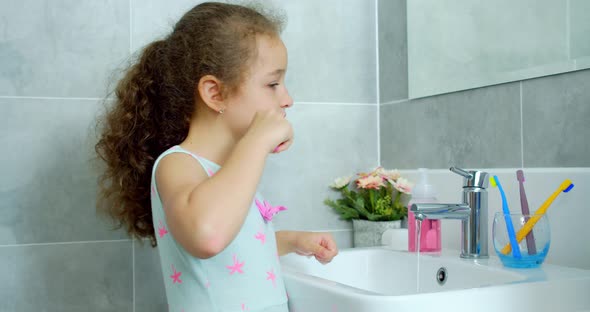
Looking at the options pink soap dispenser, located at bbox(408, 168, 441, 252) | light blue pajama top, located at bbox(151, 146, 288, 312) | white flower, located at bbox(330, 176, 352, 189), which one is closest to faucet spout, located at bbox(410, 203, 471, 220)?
pink soap dispenser, located at bbox(408, 168, 441, 252)

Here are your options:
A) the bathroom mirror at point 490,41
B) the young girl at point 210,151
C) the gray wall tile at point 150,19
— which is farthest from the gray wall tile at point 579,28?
the gray wall tile at point 150,19

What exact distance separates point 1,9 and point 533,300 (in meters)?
1.21

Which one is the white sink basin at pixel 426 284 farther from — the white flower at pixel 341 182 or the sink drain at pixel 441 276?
the white flower at pixel 341 182

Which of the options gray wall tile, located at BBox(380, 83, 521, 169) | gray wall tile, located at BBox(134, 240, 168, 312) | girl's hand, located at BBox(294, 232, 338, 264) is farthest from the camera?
gray wall tile, located at BBox(134, 240, 168, 312)

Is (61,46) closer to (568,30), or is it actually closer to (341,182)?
(341,182)

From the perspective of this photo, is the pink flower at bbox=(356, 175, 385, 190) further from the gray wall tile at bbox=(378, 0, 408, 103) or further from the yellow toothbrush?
the yellow toothbrush

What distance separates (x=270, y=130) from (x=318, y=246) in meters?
0.27

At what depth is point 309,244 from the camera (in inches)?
44.1

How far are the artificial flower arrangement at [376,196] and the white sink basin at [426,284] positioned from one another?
223 millimetres

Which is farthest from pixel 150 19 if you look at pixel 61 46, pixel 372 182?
pixel 372 182

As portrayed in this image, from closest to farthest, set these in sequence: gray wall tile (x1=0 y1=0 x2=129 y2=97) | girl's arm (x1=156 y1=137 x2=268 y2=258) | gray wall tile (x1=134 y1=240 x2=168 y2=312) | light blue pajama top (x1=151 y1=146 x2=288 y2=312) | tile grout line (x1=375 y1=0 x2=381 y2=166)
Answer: girl's arm (x1=156 y1=137 x2=268 y2=258), light blue pajama top (x1=151 y1=146 x2=288 y2=312), gray wall tile (x1=0 y1=0 x2=129 y2=97), gray wall tile (x1=134 y1=240 x2=168 y2=312), tile grout line (x1=375 y1=0 x2=381 y2=166)

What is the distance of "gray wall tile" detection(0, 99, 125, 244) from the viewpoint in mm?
1417

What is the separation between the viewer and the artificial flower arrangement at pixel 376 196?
155 centimetres

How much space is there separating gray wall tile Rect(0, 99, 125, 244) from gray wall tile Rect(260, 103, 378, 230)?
413 millimetres
